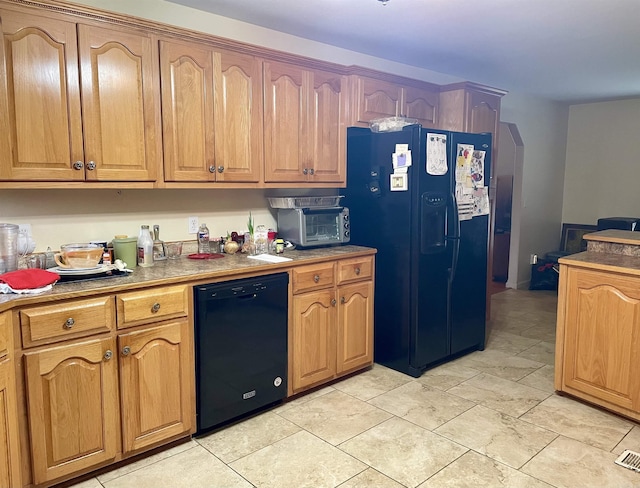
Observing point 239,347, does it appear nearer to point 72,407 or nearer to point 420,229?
point 72,407

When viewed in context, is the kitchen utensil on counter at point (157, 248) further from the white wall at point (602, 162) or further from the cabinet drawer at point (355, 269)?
the white wall at point (602, 162)

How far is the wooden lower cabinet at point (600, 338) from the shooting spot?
268cm

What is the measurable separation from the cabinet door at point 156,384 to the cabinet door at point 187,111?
89 cm

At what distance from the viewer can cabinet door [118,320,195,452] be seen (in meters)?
2.25

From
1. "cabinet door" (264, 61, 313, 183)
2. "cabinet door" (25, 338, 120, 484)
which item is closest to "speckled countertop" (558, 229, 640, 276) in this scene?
"cabinet door" (264, 61, 313, 183)

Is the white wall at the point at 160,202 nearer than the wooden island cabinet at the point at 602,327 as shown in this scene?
Yes

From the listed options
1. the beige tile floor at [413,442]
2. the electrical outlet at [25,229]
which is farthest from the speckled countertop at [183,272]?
the beige tile floor at [413,442]

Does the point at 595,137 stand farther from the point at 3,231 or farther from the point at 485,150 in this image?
the point at 3,231

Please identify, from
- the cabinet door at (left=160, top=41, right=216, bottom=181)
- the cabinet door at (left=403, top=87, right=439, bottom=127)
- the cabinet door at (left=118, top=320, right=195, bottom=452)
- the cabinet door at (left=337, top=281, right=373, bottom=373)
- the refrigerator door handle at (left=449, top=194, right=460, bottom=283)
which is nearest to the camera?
the cabinet door at (left=118, top=320, right=195, bottom=452)

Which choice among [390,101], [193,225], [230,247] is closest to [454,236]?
[390,101]

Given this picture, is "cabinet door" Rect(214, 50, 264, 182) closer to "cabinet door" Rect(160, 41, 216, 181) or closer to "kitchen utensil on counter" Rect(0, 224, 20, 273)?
"cabinet door" Rect(160, 41, 216, 181)

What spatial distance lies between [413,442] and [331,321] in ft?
3.04

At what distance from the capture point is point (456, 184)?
3438 millimetres

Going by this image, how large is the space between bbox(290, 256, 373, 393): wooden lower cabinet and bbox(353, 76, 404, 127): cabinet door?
1.09 m
